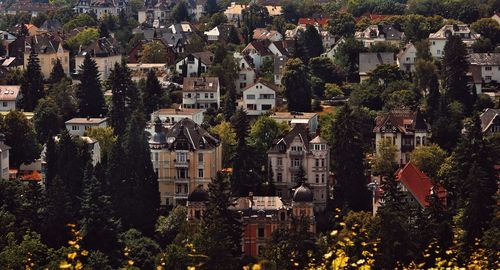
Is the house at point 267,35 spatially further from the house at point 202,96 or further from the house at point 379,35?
the house at point 202,96

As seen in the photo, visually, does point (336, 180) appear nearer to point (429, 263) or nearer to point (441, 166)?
point (441, 166)

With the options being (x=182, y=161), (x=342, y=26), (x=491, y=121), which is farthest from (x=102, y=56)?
(x=491, y=121)

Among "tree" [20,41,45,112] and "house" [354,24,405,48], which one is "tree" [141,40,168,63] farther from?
"house" [354,24,405,48]

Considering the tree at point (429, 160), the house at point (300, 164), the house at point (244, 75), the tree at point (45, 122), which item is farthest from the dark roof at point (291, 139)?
the house at point (244, 75)

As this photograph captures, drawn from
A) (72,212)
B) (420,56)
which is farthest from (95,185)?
(420,56)

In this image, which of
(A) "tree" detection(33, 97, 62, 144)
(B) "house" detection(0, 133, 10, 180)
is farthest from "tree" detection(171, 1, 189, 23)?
(B) "house" detection(0, 133, 10, 180)

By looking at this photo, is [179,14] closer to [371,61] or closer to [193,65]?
[193,65]
